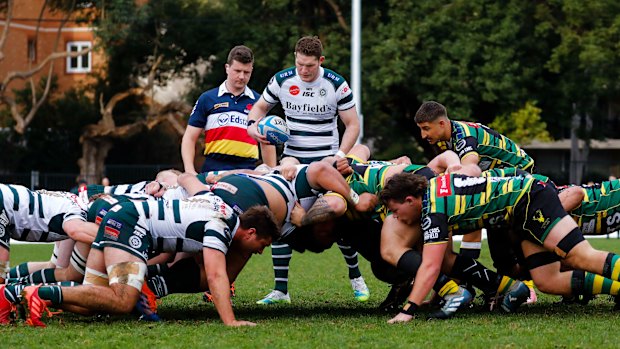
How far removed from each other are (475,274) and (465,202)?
0.93m

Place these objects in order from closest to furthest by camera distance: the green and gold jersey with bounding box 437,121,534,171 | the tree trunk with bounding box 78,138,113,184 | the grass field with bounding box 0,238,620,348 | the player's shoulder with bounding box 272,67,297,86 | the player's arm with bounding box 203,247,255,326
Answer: the grass field with bounding box 0,238,620,348
the player's arm with bounding box 203,247,255,326
the green and gold jersey with bounding box 437,121,534,171
the player's shoulder with bounding box 272,67,297,86
the tree trunk with bounding box 78,138,113,184

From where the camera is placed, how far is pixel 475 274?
28.1 ft

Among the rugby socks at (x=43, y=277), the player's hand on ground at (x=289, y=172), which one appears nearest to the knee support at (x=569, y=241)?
the player's hand on ground at (x=289, y=172)

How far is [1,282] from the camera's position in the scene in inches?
319

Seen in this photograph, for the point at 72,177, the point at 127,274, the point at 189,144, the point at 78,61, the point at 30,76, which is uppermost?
the point at 78,61

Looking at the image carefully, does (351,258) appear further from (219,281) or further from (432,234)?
(219,281)

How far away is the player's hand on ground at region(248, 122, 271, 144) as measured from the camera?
9266mm

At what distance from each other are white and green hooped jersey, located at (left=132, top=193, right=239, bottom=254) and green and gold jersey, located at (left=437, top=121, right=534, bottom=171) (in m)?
2.47

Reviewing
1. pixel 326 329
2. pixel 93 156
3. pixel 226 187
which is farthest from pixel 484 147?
pixel 93 156

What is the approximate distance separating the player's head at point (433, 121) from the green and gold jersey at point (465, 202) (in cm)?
100

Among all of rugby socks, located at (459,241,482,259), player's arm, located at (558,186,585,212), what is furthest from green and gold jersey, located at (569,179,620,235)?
rugby socks, located at (459,241,482,259)

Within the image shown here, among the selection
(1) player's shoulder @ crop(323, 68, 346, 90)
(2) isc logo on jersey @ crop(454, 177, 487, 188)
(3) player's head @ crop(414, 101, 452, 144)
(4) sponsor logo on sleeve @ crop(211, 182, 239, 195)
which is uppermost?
(1) player's shoulder @ crop(323, 68, 346, 90)

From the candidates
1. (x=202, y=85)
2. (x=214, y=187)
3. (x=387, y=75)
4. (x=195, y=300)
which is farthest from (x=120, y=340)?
(x=202, y=85)

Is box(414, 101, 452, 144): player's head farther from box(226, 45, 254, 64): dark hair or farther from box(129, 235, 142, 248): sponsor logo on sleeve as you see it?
box(129, 235, 142, 248): sponsor logo on sleeve
